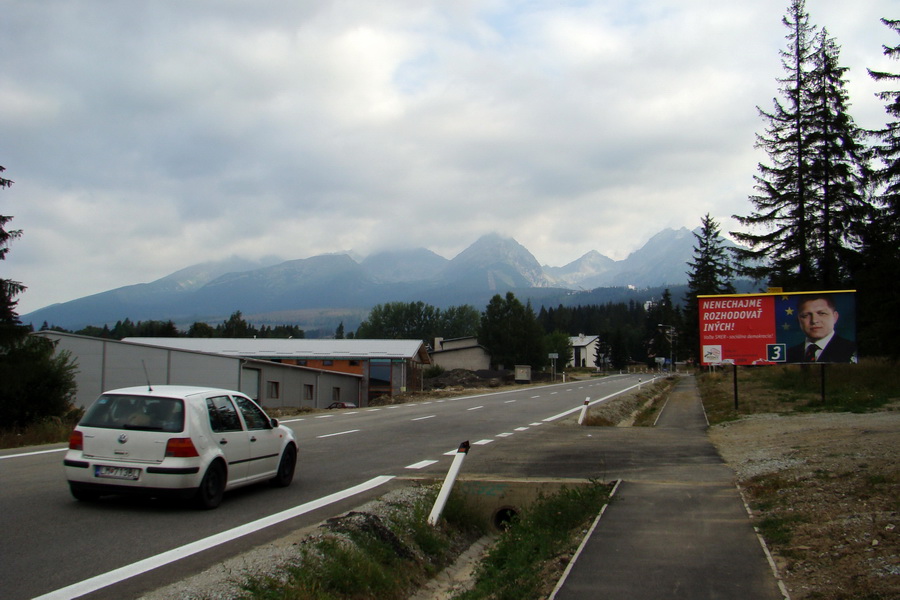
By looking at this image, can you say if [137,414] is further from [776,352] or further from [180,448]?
[776,352]

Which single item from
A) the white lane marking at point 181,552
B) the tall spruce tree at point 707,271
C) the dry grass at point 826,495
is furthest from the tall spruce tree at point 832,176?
the tall spruce tree at point 707,271

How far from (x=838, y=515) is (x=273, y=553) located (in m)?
5.47

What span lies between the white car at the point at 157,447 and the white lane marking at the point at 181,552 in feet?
3.11

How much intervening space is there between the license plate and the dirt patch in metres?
6.59

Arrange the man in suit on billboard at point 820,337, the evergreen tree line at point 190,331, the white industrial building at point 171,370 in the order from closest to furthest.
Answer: the man in suit on billboard at point 820,337 → the white industrial building at point 171,370 → the evergreen tree line at point 190,331

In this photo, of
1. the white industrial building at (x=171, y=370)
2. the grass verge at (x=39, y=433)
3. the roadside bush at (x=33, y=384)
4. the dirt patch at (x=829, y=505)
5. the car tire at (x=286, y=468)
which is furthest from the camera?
the white industrial building at (x=171, y=370)

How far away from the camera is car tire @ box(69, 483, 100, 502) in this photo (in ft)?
26.0

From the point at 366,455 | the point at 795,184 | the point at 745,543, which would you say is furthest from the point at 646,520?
the point at 795,184

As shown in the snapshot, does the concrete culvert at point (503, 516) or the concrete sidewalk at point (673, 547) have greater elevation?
the concrete sidewalk at point (673, 547)

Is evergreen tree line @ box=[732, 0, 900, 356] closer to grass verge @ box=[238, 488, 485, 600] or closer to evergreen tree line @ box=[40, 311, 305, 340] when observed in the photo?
grass verge @ box=[238, 488, 485, 600]

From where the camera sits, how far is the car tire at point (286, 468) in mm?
9844

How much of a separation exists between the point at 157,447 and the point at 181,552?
1.94 metres

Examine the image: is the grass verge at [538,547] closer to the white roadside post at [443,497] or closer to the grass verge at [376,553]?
the grass verge at [376,553]

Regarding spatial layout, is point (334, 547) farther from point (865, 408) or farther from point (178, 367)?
point (178, 367)
